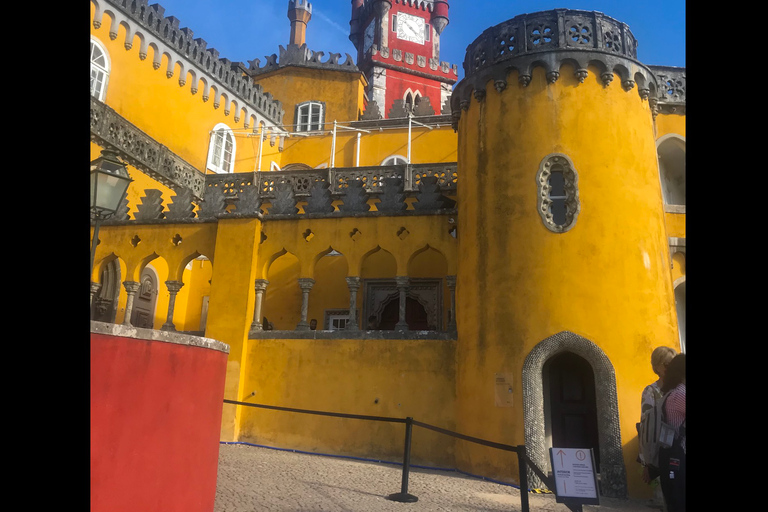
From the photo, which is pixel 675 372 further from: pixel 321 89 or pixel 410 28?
pixel 410 28

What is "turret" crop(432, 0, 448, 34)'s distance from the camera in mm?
37062

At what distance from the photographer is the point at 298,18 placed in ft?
98.3

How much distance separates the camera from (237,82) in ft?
68.0

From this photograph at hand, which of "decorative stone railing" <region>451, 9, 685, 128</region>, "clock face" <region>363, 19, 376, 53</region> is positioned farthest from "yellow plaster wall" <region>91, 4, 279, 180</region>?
"clock face" <region>363, 19, 376, 53</region>

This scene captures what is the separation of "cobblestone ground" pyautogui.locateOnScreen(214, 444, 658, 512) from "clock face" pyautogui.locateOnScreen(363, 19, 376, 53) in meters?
31.1

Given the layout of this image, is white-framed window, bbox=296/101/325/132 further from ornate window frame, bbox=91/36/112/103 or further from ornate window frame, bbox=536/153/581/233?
ornate window frame, bbox=536/153/581/233

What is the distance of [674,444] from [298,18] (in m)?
30.1

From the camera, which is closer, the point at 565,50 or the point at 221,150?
the point at 565,50

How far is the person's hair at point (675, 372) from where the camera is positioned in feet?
14.2

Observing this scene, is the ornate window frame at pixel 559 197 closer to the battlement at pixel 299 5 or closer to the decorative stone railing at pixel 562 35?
the decorative stone railing at pixel 562 35

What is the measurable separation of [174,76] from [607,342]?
15.5m

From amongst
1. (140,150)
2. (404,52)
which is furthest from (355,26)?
(140,150)

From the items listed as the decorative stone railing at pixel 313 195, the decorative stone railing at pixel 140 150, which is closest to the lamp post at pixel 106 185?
the decorative stone railing at pixel 313 195
